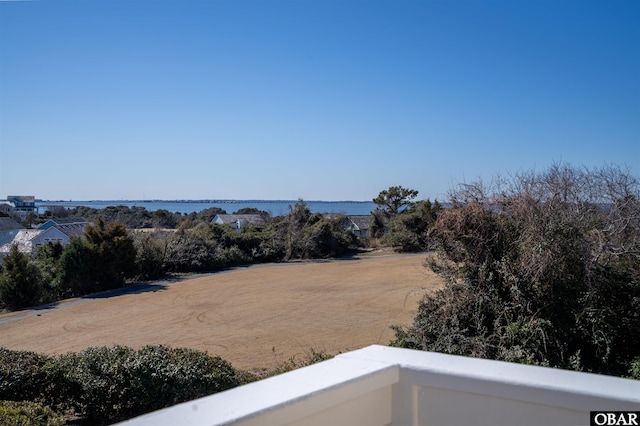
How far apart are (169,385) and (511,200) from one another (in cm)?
704

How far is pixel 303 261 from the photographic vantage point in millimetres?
30391

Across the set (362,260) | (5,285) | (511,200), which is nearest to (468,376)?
(511,200)

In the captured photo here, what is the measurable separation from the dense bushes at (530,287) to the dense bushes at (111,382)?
12.8 ft

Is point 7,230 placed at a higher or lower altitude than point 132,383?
higher

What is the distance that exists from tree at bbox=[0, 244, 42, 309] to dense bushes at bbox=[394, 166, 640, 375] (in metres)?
15.5

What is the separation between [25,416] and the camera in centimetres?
480

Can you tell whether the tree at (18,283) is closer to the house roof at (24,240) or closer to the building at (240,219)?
the house roof at (24,240)

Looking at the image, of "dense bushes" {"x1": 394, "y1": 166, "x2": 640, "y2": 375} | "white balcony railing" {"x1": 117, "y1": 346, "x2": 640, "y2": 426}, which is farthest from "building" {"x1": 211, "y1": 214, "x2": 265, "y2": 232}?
"white balcony railing" {"x1": 117, "y1": 346, "x2": 640, "y2": 426}

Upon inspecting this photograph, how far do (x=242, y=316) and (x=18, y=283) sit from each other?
355 inches

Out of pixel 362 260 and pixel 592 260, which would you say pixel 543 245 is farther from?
pixel 362 260

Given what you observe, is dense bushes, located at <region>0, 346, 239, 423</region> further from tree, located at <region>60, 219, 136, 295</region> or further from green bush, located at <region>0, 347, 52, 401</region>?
tree, located at <region>60, 219, 136, 295</region>

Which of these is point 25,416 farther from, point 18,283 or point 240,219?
point 240,219

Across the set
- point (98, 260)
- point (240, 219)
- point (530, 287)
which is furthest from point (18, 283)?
point (240, 219)

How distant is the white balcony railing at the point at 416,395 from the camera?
1.40 meters
